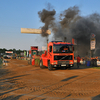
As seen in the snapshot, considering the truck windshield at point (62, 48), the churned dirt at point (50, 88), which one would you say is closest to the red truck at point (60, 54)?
the truck windshield at point (62, 48)

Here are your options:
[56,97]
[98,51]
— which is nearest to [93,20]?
[98,51]

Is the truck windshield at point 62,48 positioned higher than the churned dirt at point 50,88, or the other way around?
the truck windshield at point 62,48

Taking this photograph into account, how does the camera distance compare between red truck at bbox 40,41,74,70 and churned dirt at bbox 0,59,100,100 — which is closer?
churned dirt at bbox 0,59,100,100

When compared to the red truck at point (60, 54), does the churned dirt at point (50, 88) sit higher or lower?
lower

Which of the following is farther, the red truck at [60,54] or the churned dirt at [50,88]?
the red truck at [60,54]

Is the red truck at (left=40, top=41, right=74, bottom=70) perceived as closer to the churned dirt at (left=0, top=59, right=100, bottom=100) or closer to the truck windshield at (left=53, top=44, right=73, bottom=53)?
the truck windshield at (left=53, top=44, right=73, bottom=53)

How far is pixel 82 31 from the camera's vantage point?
4716 centimetres

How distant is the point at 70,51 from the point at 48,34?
11.6 m

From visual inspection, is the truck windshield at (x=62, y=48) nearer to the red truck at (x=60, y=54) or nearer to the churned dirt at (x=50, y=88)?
the red truck at (x=60, y=54)

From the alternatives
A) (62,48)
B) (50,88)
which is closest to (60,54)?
(62,48)

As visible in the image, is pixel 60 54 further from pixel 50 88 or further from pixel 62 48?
pixel 50 88

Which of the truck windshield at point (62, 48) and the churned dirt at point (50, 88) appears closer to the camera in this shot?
the churned dirt at point (50, 88)

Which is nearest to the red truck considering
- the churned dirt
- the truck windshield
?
the truck windshield

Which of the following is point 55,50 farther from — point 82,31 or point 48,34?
point 82,31
